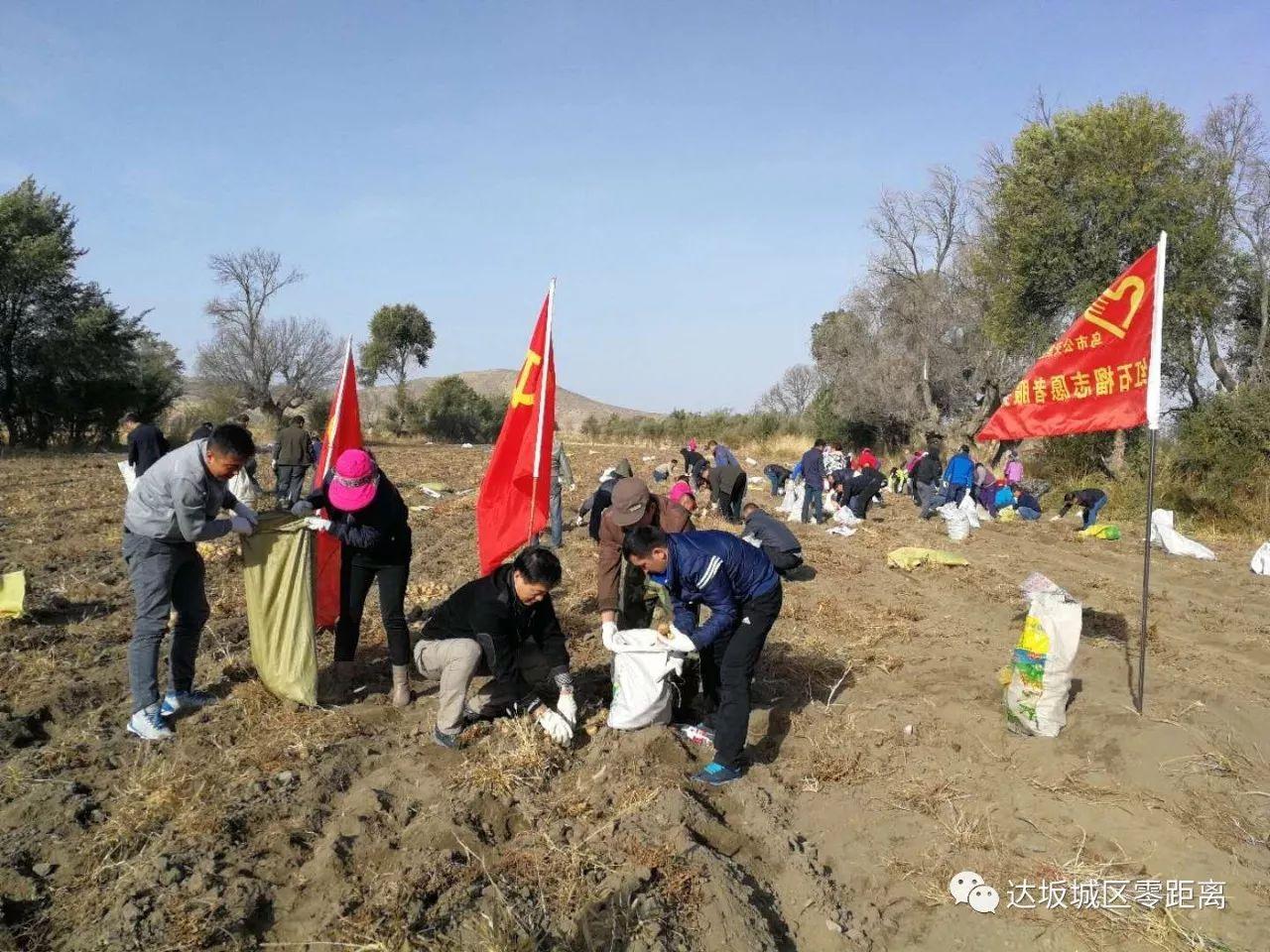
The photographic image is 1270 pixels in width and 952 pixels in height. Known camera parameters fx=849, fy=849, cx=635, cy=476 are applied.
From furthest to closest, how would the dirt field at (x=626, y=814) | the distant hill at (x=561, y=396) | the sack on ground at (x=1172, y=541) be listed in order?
1. the distant hill at (x=561, y=396)
2. the sack on ground at (x=1172, y=541)
3. the dirt field at (x=626, y=814)

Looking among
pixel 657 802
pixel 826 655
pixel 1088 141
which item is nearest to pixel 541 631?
pixel 657 802

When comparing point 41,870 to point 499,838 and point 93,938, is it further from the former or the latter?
point 499,838

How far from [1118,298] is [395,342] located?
55856mm

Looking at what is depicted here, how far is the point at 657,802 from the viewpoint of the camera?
4047mm

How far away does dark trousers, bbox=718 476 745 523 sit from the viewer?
532 inches

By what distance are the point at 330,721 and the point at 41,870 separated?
1.67 meters

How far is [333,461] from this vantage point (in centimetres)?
696

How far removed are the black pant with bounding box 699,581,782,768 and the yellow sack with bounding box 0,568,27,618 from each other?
18.6 feet

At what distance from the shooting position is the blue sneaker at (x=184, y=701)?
4.95 metres

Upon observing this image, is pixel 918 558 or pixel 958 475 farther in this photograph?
pixel 958 475

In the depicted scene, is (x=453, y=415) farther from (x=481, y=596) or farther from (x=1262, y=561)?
(x=481, y=596)

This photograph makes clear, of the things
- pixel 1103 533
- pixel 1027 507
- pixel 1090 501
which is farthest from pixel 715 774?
pixel 1027 507

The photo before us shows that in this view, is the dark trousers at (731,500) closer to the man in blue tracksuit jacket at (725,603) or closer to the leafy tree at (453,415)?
Answer: the man in blue tracksuit jacket at (725,603)

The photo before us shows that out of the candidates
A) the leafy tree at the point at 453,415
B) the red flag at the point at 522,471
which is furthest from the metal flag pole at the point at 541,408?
the leafy tree at the point at 453,415
